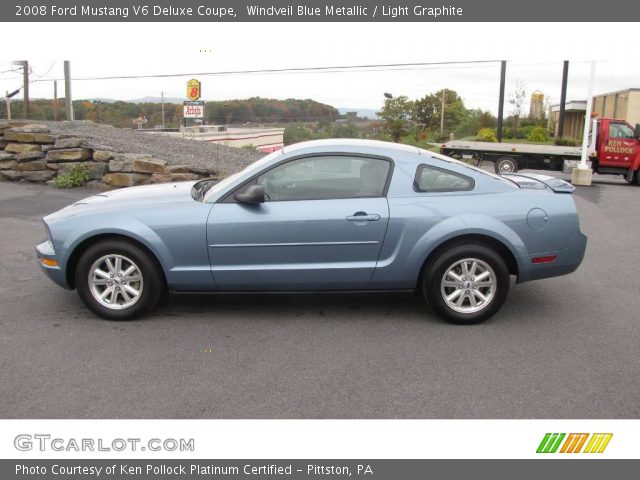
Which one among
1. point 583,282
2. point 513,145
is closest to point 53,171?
point 583,282

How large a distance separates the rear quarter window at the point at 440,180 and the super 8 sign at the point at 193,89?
16801 mm

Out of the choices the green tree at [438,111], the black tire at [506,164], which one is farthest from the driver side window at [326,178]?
the green tree at [438,111]

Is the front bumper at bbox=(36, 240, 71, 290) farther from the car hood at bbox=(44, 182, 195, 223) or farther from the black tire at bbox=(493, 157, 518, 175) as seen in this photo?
the black tire at bbox=(493, 157, 518, 175)

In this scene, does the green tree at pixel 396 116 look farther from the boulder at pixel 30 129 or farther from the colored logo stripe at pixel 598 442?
the colored logo stripe at pixel 598 442

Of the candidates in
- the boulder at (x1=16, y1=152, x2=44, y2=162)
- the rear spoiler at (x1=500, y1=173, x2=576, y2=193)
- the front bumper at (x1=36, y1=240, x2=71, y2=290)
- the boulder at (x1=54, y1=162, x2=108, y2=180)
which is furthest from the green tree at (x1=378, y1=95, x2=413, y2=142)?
the front bumper at (x1=36, y1=240, x2=71, y2=290)

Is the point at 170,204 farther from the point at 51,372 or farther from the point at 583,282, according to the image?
the point at 583,282

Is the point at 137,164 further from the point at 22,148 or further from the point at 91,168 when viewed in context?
the point at 22,148

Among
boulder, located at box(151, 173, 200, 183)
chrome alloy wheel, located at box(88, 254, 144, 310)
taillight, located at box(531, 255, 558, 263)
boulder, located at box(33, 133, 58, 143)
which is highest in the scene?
boulder, located at box(33, 133, 58, 143)

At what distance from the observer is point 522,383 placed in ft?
13.6

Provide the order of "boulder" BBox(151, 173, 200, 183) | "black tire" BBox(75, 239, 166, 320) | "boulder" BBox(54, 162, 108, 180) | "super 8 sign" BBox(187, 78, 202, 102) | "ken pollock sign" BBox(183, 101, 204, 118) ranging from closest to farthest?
"black tire" BBox(75, 239, 166, 320) → "boulder" BBox(151, 173, 200, 183) → "boulder" BBox(54, 162, 108, 180) → "ken pollock sign" BBox(183, 101, 204, 118) → "super 8 sign" BBox(187, 78, 202, 102)

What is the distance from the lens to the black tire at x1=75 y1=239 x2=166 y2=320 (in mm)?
5180

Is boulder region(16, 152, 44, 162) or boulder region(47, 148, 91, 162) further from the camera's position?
boulder region(16, 152, 44, 162)

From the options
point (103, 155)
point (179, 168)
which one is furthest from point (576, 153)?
point (103, 155)

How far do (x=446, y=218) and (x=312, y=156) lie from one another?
125 cm
